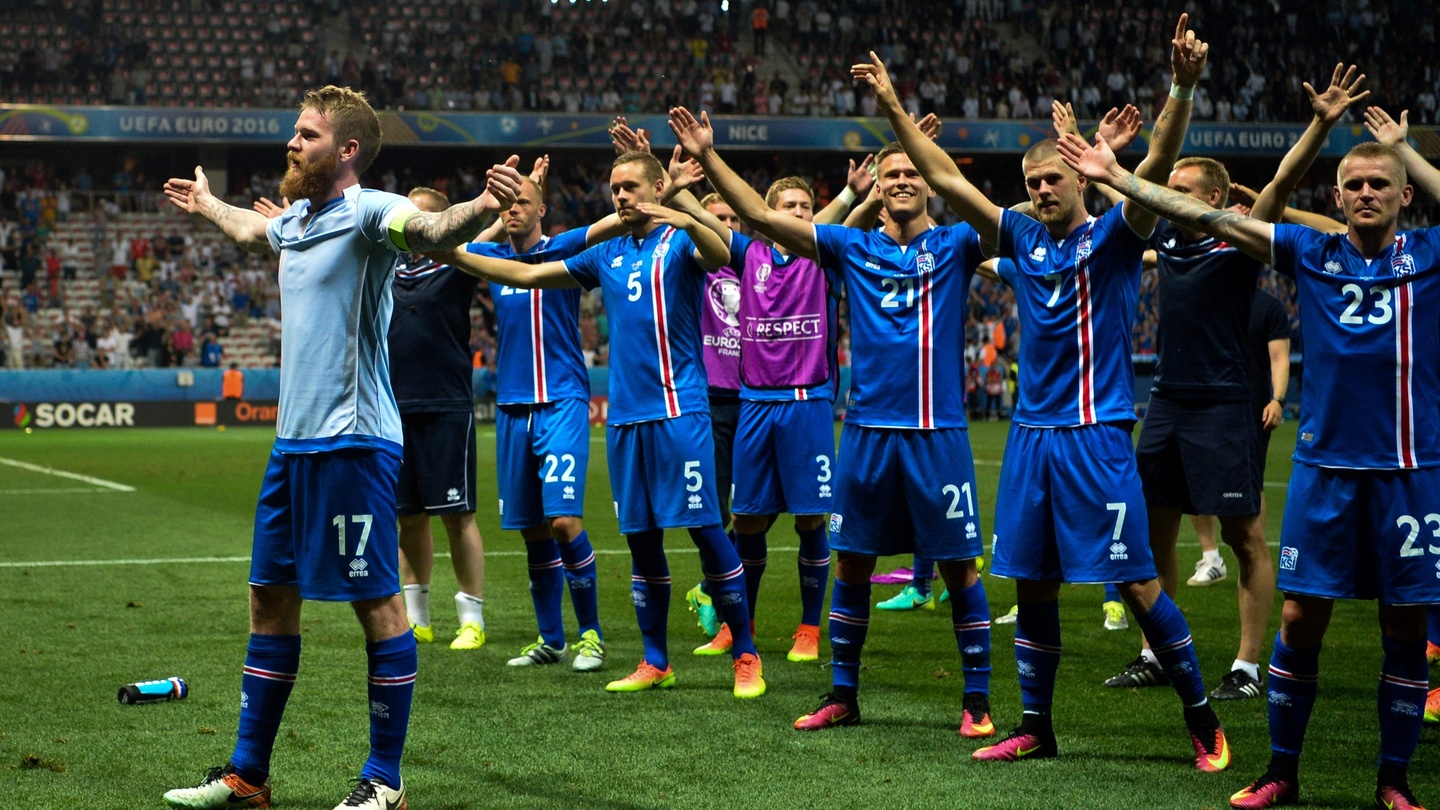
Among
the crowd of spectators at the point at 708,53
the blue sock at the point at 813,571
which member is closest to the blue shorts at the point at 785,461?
the blue sock at the point at 813,571

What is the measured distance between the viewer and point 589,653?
7.12 meters

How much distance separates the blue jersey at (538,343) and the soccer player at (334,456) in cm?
245

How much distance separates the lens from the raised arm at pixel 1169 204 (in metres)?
4.71

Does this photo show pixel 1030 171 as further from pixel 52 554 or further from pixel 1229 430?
pixel 52 554

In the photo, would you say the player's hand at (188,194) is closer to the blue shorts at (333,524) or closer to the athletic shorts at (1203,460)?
the blue shorts at (333,524)

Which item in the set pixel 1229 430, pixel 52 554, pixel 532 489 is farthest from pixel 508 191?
pixel 52 554

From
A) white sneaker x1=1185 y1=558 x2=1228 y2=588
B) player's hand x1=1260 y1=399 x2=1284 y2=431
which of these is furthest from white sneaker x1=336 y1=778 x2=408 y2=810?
white sneaker x1=1185 y1=558 x2=1228 y2=588

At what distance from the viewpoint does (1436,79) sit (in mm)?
40531

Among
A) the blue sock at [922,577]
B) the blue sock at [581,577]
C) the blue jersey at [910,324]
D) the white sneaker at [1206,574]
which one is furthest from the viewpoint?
the white sneaker at [1206,574]

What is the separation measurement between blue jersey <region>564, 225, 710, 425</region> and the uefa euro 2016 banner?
27.7m

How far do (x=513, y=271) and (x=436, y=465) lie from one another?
1.51 meters

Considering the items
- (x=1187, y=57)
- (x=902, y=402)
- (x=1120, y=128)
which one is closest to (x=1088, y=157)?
(x=1187, y=57)

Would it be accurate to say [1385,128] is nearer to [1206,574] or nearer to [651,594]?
[651,594]

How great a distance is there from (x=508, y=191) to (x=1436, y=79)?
4245 cm
